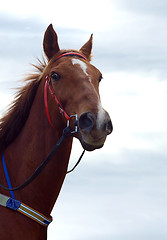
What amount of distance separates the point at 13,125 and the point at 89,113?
1844 millimetres

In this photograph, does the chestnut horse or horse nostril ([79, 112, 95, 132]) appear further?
the chestnut horse

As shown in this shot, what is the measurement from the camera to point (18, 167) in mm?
7180

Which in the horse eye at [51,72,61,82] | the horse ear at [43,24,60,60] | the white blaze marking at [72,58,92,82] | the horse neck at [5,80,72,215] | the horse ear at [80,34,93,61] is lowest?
the horse neck at [5,80,72,215]

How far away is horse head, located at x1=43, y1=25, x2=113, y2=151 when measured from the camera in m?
6.08

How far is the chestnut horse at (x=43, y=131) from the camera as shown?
6574 mm

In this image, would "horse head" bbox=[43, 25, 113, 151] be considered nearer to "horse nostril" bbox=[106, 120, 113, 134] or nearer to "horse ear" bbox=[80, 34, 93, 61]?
"horse nostril" bbox=[106, 120, 113, 134]

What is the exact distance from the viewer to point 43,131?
7039mm

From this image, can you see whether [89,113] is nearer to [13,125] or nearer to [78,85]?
[78,85]

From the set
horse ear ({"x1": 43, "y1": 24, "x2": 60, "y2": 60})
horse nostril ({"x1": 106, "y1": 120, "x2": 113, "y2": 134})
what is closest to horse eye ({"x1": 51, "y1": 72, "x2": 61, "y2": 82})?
horse ear ({"x1": 43, "y1": 24, "x2": 60, "y2": 60})

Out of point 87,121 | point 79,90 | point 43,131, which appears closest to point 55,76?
point 79,90

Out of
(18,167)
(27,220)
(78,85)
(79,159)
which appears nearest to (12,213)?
(27,220)

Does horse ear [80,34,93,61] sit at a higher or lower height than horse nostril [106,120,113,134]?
higher

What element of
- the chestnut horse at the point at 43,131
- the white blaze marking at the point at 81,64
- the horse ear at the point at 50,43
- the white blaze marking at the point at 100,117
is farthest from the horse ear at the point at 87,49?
the white blaze marking at the point at 100,117

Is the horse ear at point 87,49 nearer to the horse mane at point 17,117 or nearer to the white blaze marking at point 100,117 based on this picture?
the horse mane at point 17,117
